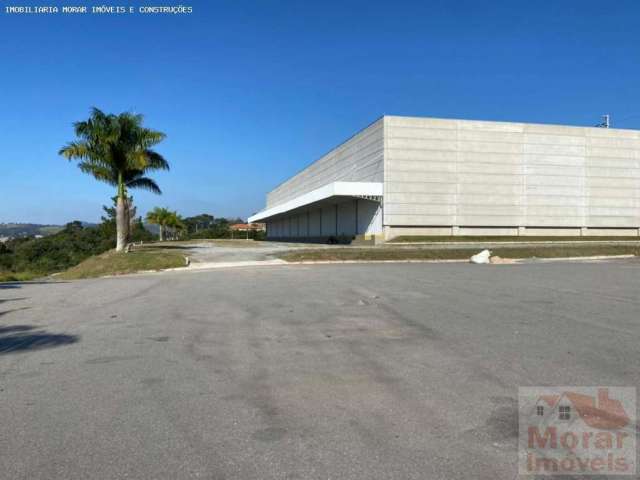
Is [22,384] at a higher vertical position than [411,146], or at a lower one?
lower

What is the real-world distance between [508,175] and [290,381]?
1857 inches

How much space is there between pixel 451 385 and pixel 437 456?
62.3 inches

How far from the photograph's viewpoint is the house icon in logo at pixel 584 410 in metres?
4.02

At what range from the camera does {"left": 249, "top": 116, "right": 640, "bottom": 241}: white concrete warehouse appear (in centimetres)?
4575

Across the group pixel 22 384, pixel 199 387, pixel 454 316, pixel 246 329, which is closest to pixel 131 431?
pixel 199 387

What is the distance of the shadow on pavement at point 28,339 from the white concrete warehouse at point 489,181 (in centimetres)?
3592

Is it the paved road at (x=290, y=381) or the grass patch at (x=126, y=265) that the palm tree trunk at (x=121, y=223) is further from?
the paved road at (x=290, y=381)

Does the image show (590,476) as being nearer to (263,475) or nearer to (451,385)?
(451,385)

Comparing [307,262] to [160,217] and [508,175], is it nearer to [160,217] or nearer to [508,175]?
[508,175]

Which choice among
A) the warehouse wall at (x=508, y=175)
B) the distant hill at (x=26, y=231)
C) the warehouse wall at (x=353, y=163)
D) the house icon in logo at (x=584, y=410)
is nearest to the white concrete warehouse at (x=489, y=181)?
the warehouse wall at (x=508, y=175)

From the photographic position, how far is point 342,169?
2368 inches

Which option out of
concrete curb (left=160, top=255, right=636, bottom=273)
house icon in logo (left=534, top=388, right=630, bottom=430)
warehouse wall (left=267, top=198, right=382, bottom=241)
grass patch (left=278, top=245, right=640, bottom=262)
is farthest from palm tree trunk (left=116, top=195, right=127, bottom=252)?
house icon in logo (left=534, top=388, right=630, bottom=430)

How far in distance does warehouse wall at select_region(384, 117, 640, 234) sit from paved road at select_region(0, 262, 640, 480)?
36.2m

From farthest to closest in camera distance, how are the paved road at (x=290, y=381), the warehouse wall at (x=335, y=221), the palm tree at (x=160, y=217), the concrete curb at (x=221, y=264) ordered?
the palm tree at (x=160, y=217), the warehouse wall at (x=335, y=221), the concrete curb at (x=221, y=264), the paved road at (x=290, y=381)
